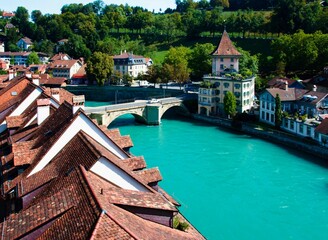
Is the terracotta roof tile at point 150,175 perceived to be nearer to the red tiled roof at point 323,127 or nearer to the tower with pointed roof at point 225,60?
the red tiled roof at point 323,127

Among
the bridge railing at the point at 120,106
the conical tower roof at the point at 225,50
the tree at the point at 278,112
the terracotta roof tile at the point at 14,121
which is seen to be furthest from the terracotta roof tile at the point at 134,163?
the conical tower roof at the point at 225,50

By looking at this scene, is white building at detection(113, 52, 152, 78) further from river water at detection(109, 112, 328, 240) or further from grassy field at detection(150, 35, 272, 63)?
river water at detection(109, 112, 328, 240)

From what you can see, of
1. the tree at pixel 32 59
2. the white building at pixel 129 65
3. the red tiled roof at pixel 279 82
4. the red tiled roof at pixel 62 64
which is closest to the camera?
the red tiled roof at pixel 279 82

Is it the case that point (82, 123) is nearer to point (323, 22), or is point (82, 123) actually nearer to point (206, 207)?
point (206, 207)

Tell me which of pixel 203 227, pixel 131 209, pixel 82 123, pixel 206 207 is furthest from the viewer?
pixel 206 207

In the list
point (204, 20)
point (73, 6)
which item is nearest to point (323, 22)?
point (204, 20)
